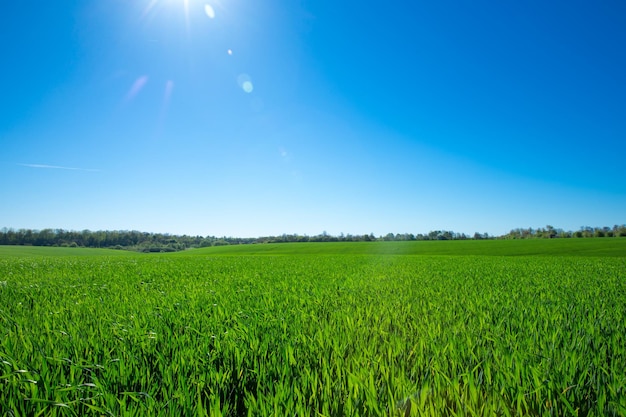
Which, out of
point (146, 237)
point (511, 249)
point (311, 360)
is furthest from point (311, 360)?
point (146, 237)

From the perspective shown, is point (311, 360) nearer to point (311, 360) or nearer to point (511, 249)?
point (311, 360)

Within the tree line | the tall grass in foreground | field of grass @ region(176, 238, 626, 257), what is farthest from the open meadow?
the tree line

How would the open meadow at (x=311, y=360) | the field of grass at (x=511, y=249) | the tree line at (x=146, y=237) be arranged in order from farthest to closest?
the tree line at (x=146, y=237)
the field of grass at (x=511, y=249)
the open meadow at (x=311, y=360)

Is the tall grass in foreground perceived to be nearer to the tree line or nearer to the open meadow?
the open meadow

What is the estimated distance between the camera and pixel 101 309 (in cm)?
500

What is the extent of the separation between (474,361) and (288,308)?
3015 millimetres

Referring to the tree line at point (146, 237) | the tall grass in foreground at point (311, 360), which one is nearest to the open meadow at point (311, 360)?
the tall grass in foreground at point (311, 360)

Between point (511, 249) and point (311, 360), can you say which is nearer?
point (311, 360)

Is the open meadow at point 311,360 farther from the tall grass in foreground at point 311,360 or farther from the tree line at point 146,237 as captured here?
the tree line at point 146,237

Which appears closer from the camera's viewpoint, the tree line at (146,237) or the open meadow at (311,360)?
the open meadow at (311,360)

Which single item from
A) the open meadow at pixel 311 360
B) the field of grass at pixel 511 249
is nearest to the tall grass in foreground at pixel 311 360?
the open meadow at pixel 311 360

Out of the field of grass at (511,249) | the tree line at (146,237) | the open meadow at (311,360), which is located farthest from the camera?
the tree line at (146,237)

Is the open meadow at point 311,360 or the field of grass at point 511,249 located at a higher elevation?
the open meadow at point 311,360

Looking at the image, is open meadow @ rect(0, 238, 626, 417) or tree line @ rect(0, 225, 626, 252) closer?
open meadow @ rect(0, 238, 626, 417)
